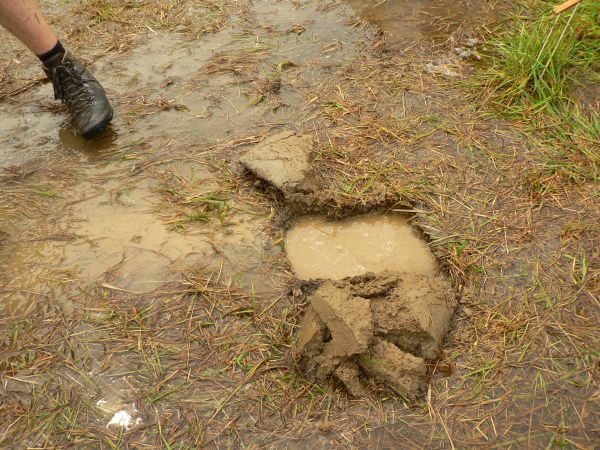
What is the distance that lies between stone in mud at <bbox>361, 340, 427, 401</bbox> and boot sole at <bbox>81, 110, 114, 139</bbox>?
6.76 ft

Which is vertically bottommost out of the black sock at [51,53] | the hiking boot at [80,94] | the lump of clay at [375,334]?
the lump of clay at [375,334]

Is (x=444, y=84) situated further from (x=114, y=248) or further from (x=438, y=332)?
(x=114, y=248)

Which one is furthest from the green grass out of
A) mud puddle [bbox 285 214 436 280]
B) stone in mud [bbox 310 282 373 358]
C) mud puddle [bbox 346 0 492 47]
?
stone in mud [bbox 310 282 373 358]

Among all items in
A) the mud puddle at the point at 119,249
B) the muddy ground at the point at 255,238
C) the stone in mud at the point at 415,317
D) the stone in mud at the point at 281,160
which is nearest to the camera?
the muddy ground at the point at 255,238

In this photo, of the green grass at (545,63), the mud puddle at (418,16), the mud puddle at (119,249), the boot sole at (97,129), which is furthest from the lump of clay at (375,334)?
the mud puddle at (418,16)

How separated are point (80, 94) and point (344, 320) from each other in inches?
85.9

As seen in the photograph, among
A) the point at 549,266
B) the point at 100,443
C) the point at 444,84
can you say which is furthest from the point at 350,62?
the point at 100,443

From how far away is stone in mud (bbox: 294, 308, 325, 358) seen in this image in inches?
75.5

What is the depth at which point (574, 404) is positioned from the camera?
1850mm

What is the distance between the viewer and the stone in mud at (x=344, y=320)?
1867 millimetres

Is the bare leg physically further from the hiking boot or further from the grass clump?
the grass clump

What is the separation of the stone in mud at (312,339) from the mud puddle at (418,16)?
8.04ft

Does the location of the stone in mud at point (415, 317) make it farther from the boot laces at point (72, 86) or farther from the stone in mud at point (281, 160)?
the boot laces at point (72, 86)

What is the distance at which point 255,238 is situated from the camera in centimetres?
244
